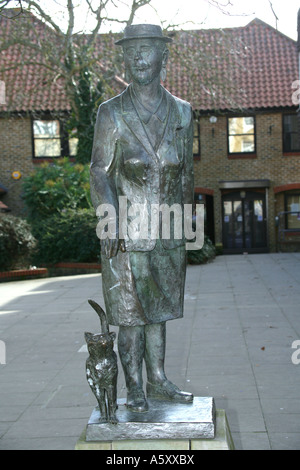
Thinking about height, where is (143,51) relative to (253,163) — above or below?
below

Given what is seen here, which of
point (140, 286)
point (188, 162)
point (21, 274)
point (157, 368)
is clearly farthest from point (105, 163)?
point (21, 274)

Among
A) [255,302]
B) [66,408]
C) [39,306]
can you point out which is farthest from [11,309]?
[66,408]

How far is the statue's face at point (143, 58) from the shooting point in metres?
4.19

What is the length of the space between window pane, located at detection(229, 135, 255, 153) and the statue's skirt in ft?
81.7

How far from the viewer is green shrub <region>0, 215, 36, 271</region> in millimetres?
17344

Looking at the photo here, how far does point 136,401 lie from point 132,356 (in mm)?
273

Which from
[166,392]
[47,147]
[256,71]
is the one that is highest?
[256,71]

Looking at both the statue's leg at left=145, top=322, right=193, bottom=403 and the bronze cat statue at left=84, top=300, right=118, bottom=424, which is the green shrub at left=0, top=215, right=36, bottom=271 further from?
the bronze cat statue at left=84, top=300, right=118, bottom=424

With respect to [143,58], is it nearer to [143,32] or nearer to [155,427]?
[143,32]

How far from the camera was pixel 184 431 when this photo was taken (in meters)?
3.99

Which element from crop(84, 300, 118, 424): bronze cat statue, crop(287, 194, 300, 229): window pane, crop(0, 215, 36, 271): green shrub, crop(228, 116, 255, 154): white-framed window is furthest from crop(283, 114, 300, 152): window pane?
crop(84, 300, 118, 424): bronze cat statue

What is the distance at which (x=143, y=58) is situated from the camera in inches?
165

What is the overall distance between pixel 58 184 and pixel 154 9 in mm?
5866

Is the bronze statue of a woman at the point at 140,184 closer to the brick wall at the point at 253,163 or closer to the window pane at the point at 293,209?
the brick wall at the point at 253,163
